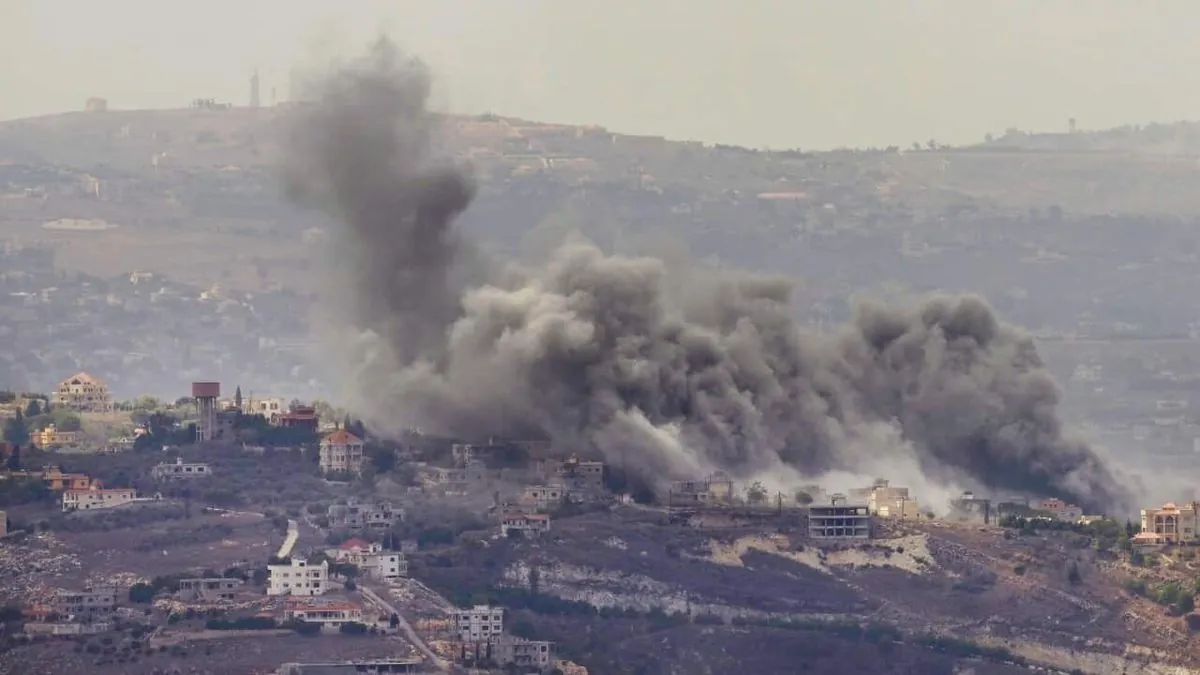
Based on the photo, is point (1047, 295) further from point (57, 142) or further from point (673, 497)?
point (673, 497)

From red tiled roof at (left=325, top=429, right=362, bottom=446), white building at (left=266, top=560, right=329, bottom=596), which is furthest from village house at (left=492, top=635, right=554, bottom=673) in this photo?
red tiled roof at (left=325, top=429, right=362, bottom=446)

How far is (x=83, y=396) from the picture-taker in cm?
10688

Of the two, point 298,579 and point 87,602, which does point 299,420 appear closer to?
point 298,579

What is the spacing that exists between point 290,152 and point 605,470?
13.3 meters

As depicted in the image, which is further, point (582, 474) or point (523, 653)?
point (582, 474)

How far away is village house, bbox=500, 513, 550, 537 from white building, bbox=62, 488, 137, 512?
8.29 meters

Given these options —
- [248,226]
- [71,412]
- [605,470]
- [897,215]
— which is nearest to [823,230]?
[897,215]

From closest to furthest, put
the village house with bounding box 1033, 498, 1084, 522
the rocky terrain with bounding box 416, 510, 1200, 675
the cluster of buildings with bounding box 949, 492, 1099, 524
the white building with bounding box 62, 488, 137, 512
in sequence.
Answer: the rocky terrain with bounding box 416, 510, 1200, 675 → the white building with bounding box 62, 488, 137, 512 → the cluster of buildings with bounding box 949, 492, 1099, 524 → the village house with bounding box 1033, 498, 1084, 522

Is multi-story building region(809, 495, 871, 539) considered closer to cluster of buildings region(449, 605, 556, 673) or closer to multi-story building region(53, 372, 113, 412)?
cluster of buildings region(449, 605, 556, 673)

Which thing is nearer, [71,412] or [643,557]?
[643,557]

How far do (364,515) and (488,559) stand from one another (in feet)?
13.9

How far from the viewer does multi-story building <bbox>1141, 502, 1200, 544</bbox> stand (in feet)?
286

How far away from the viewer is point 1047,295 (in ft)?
480

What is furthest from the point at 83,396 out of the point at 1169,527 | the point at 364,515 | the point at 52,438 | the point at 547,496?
the point at 1169,527
